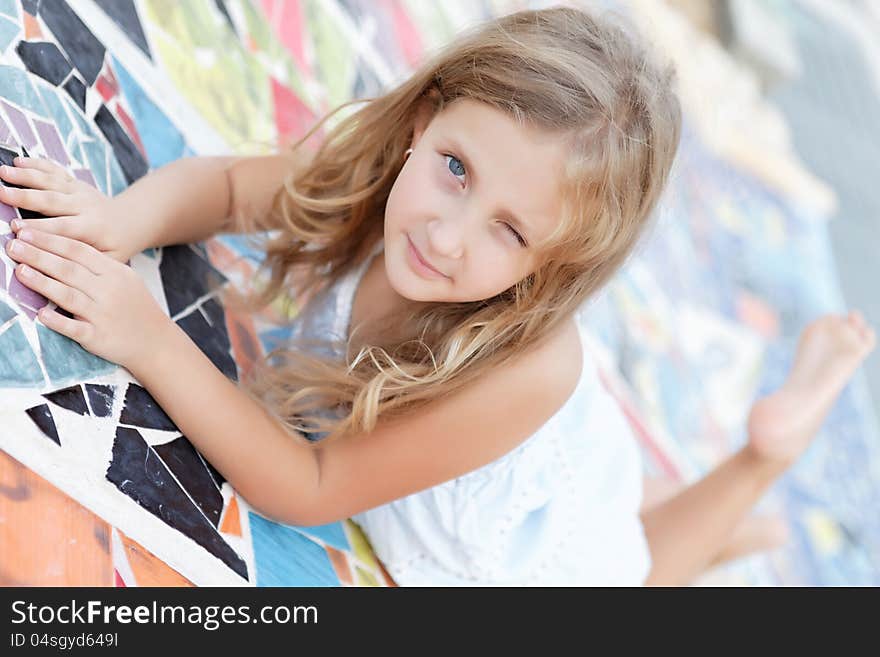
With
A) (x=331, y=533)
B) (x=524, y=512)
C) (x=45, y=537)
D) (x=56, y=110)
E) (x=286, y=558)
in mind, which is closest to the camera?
(x=45, y=537)

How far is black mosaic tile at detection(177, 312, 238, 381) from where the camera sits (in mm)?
1621

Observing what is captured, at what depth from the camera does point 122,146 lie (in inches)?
65.2

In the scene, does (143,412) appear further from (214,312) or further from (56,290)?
(214,312)

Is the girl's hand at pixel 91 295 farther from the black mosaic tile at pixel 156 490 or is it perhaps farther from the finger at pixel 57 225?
the black mosaic tile at pixel 156 490

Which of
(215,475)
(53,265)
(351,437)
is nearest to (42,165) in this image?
(53,265)

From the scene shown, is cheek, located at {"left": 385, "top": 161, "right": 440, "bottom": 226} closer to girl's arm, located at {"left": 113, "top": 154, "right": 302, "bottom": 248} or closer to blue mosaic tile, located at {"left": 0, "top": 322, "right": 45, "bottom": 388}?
girl's arm, located at {"left": 113, "top": 154, "right": 302, "bottom": 248}

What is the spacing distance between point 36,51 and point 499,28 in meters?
0.68

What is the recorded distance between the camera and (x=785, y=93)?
14.7 ft

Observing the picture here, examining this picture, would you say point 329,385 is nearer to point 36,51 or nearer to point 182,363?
point 182,363

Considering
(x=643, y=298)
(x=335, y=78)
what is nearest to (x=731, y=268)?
(x=643, y=298)

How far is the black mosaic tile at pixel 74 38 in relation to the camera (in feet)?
5.01

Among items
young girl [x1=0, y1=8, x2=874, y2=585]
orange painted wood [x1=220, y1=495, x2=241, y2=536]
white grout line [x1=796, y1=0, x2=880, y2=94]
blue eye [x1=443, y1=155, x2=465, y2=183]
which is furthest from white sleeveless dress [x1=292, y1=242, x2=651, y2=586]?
white grout line [x1=796, y1=0, x2=880, y2=94]

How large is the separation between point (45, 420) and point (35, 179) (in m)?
0.33

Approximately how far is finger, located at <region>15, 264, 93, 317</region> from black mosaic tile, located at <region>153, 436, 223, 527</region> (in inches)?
8.2
